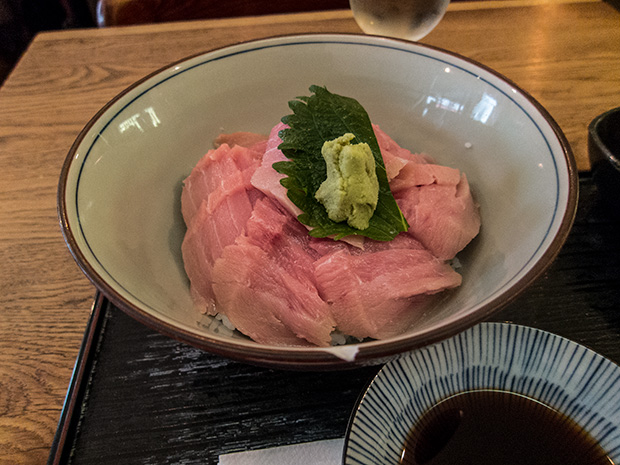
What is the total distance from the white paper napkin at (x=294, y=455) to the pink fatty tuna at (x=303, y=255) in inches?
9.4

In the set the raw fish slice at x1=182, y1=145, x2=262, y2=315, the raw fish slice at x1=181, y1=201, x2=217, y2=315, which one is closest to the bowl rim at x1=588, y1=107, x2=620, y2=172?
the raw fish slice at x1=182, y1=145, x2=262, y2=315

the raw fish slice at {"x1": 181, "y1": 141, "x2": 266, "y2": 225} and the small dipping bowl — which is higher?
the small dipping bowl

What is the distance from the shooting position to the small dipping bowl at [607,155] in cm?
135

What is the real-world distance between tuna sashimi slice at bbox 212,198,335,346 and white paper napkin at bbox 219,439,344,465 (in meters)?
0.24

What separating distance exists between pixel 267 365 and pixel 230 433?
0.33m

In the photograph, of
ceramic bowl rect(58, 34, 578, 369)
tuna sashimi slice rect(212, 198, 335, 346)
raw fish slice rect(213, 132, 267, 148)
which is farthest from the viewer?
raw fish slice rect(213, 132, 267, 148)

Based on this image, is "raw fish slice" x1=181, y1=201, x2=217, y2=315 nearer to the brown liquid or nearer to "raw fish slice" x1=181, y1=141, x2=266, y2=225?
"raw fish slice" x1=181, y1=141, x2=266, y2=225

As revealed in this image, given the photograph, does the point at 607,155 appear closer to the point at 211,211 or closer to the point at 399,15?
the point at 399,15

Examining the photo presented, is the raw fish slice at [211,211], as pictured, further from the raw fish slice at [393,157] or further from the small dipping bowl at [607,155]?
the small dipping bowl at [607,155]

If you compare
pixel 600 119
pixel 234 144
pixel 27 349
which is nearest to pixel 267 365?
pixel 27 349

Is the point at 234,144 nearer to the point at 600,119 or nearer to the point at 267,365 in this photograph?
the point at 267,365

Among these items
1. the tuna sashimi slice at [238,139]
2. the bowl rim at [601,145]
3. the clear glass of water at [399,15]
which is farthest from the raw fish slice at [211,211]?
the bowl rim at [601,145]

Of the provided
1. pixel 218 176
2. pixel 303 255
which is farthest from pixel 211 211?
pixel 303 255

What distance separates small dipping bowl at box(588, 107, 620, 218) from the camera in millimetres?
Answer: 1346
